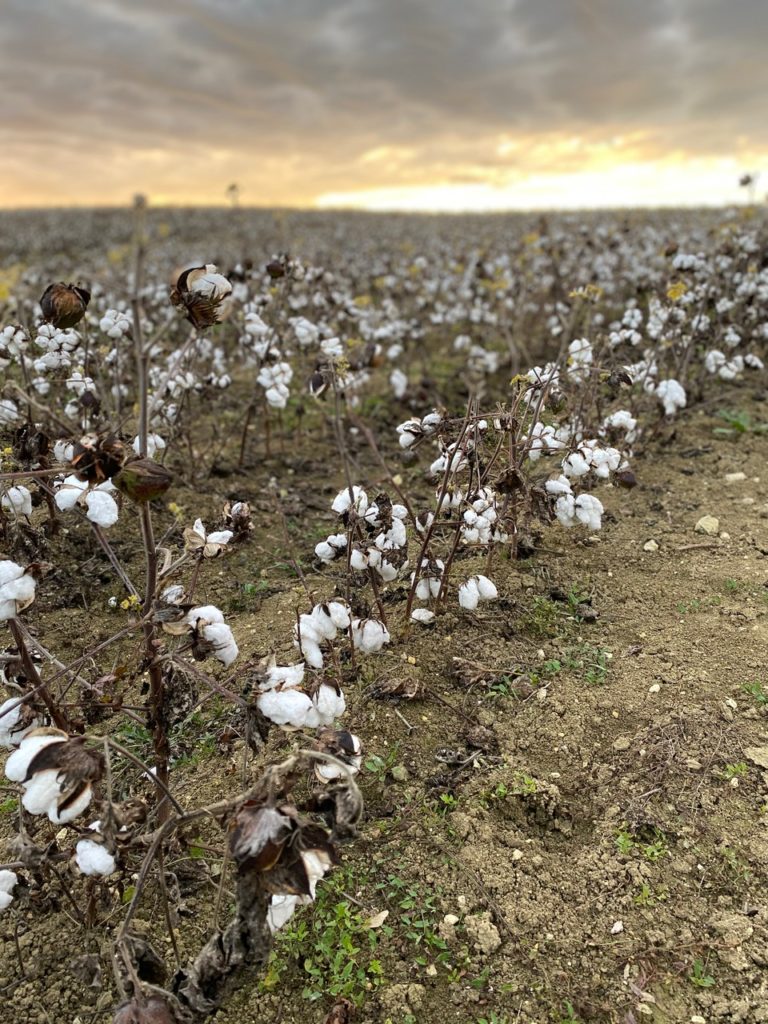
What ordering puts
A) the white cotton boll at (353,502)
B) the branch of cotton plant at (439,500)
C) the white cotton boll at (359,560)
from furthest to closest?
the branch of cotton plant at (439,500)
the white cotton boll at (359,560)
the white cotton boll at (353,502)

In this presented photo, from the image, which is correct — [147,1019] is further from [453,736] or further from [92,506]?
[453,736]

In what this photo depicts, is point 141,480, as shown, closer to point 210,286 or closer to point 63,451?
point 210,286

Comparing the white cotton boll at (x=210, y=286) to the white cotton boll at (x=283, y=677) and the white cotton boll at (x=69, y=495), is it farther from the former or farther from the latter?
the white cotton boll at (x=283, y=677)

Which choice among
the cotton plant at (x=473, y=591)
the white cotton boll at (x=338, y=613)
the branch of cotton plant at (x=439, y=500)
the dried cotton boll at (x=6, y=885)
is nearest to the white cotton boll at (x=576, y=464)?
the branch of cotton plant at (x=439, y=500)

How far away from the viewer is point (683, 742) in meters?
2.96

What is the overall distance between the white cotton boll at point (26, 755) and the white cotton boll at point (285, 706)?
0.45 meters

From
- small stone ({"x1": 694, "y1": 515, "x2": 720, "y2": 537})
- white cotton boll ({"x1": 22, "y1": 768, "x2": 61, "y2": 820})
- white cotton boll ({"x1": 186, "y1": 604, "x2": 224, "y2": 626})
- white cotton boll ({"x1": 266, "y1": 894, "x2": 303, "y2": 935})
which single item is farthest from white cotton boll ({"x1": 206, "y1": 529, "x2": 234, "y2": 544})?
small stone ({"x1": 694, "y1": 515, "x2": 720, "y2": 537})

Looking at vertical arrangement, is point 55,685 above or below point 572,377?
below

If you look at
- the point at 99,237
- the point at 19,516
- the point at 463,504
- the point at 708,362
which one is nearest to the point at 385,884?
the point at 463,504

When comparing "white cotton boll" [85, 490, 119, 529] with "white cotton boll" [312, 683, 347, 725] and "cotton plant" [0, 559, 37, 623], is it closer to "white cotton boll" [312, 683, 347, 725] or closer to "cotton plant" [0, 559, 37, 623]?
"cotton plant" [0, 559, 37, 623]

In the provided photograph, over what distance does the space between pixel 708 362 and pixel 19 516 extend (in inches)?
198

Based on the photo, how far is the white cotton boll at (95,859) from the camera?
5.82 ft

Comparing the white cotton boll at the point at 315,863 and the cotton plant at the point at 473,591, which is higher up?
the white cotton boll at the point at 315,863

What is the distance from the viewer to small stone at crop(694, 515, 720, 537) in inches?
177
